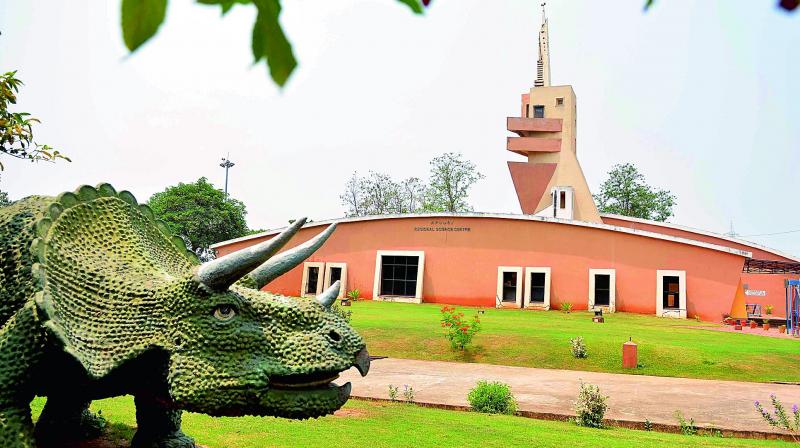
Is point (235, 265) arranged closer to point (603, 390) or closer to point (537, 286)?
point (603, 390)

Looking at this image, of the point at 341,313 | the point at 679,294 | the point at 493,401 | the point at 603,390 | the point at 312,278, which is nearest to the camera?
the point at 341,313

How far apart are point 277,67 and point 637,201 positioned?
45363mm

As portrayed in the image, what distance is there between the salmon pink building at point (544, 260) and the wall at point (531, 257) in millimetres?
35

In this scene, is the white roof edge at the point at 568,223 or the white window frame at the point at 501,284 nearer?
the white roof edge at the point at 568,223

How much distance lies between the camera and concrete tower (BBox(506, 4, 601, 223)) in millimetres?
30328

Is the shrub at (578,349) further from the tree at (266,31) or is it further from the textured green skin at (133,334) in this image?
the tree at (266,31)

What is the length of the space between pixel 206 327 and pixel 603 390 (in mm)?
7904

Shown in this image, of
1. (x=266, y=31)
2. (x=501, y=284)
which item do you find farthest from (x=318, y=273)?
(x=266, y=31)

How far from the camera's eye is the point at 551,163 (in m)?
30.5

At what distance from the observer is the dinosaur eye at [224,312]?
12.3 ft

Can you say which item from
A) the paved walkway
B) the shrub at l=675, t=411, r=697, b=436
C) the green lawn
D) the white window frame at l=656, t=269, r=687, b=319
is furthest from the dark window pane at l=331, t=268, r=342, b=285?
the shrub at l=675, t=411, r=697, b=436

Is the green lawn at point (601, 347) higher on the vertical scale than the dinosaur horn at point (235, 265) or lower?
lower

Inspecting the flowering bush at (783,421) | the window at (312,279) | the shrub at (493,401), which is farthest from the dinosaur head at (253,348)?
the window at (312,279)

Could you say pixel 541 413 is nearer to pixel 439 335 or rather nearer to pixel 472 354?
pixel 472 354
